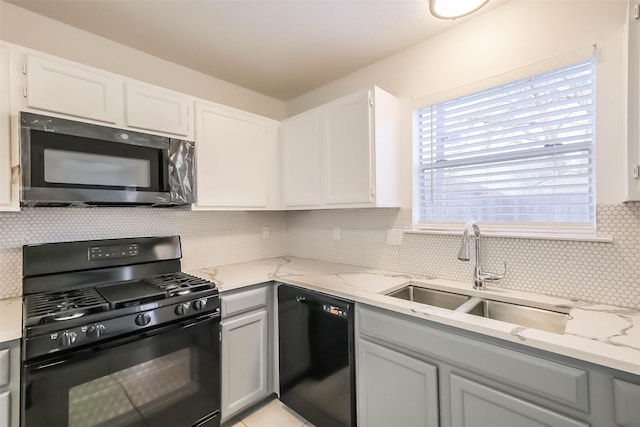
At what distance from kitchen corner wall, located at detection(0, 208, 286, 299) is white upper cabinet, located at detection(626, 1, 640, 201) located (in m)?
2.40

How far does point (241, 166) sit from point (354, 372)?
157 cm

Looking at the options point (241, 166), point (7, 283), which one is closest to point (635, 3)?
point (241, 166)

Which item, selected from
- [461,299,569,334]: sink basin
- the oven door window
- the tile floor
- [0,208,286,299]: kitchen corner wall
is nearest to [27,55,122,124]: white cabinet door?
the oven door window

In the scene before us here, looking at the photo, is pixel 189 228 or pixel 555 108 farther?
pixel 189 228

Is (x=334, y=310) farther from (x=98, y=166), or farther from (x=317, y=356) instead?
(x=98, y=166)

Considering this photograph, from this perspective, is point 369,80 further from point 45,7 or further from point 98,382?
point 98,382

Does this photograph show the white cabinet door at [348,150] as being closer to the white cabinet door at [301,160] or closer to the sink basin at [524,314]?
the white cabinet door at [301,160]

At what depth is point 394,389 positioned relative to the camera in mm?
1414

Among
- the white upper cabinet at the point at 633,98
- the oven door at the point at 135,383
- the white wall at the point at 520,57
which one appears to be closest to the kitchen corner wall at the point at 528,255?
the white wall at the point at 520,57

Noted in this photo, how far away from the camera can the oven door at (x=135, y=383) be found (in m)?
1.15

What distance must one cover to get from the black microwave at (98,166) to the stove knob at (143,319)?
0.63m

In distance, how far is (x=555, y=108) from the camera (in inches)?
58.8

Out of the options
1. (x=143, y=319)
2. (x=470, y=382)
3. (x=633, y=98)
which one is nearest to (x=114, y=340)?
(x=143, y=319)

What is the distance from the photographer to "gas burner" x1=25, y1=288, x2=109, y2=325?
117 centimetres
